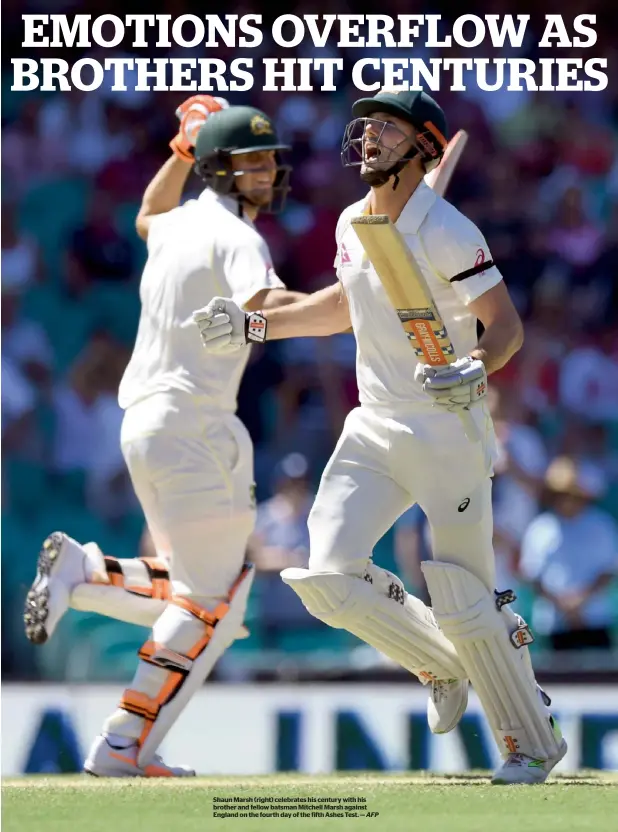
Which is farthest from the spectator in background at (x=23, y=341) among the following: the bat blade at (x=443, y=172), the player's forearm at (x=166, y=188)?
the bat blade at (x=443, y=172)

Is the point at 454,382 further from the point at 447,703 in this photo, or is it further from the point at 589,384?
the point at 589,384

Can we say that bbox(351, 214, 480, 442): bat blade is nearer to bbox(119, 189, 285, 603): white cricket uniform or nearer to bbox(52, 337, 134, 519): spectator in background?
bbox(119, 189, 285, 603): white cricket uniform

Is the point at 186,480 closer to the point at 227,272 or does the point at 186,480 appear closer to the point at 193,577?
the point at 193,577

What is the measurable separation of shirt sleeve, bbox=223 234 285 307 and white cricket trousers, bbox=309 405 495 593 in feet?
2.41

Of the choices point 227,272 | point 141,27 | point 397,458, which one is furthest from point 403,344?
point 141,27

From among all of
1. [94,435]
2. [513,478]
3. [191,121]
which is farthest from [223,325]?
[94,435]

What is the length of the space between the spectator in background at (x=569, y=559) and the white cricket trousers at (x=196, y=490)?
7.01ft

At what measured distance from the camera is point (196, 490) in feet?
17.8

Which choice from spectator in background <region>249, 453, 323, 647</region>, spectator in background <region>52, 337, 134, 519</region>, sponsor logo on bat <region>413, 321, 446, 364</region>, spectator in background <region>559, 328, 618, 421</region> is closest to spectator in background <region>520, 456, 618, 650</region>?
spectator in background <region>249, 453, 323, 647</region>

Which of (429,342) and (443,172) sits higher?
(443,172)

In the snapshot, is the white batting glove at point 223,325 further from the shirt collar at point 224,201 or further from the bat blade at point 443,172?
the shirt collar at point 224,201

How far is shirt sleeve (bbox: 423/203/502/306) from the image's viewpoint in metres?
4.36

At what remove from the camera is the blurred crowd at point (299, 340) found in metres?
8.08

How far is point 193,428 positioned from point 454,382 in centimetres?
156
